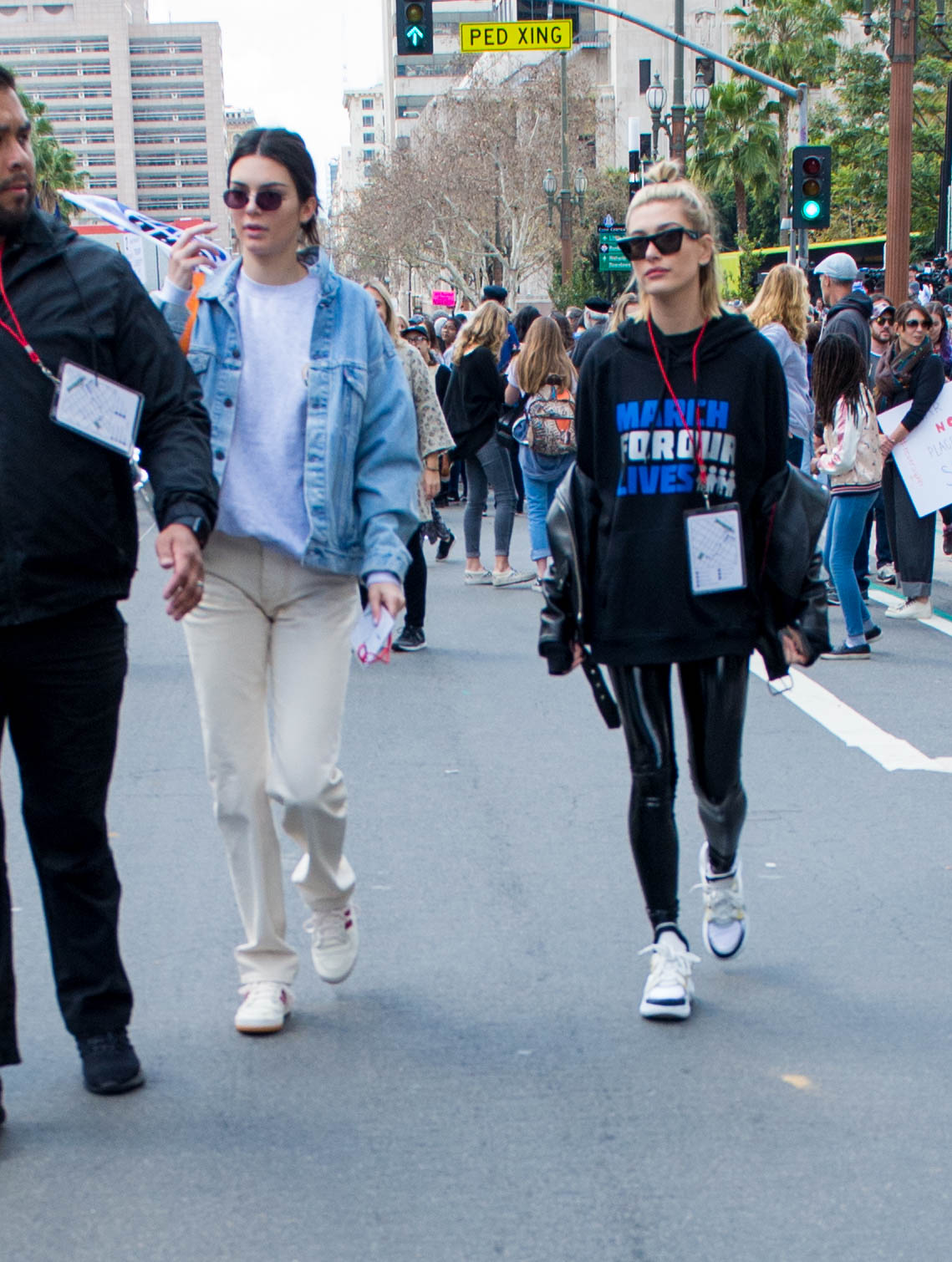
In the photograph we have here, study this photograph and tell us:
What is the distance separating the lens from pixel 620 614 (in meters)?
4.00

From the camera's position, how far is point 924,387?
34.0ft

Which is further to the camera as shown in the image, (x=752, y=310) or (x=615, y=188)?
(x=615, y=188)

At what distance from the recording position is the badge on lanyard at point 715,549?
397cm

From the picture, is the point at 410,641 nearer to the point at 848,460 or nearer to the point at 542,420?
the point at 542,420

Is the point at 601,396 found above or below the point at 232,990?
above

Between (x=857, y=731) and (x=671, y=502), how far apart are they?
11.7 ft

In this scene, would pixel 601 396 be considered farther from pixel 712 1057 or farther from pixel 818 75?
pixel 818 75

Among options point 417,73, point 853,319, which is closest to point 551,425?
point 853,319

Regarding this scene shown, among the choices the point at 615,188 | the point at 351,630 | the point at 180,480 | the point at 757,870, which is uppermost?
the point at 615,188

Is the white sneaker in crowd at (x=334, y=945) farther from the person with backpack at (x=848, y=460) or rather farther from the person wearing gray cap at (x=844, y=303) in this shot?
the person wearing gray cap at (x=844, y=303)

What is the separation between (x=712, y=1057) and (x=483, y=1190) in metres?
0.82

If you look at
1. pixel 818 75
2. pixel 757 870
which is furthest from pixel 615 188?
pixel 757 870

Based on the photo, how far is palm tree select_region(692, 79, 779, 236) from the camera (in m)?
56.7

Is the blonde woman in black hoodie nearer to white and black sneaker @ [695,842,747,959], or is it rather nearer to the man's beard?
white and black sneaker @ [695,842,747,959]
